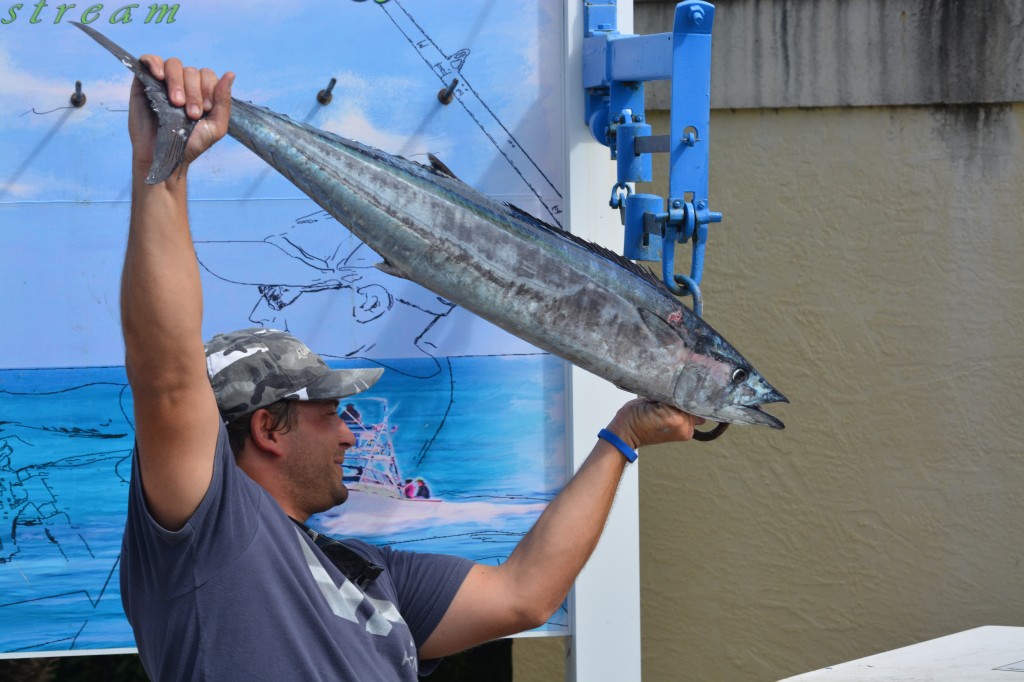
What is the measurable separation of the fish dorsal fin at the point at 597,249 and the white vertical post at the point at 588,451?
3.31 feet

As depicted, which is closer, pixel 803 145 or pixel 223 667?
pixel 223 667

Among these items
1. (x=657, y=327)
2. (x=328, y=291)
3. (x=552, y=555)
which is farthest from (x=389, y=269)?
(x=328, y=291)

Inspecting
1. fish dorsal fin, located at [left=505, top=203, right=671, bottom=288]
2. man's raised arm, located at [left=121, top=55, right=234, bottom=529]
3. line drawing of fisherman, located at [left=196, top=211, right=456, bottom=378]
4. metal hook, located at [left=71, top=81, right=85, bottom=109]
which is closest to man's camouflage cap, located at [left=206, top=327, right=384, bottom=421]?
man's raised arm, located at [left=121, top=55, right=234, bottom=529]

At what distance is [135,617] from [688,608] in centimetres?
253

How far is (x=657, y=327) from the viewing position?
1.92 m

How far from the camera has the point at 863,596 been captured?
384cm

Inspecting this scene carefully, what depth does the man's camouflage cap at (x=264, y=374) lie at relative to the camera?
187 cm

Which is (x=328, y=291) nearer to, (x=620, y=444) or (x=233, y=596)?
(x=620, y=444)

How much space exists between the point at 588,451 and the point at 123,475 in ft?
4.06

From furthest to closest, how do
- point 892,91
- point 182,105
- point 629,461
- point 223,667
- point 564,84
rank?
point 892,91 → point 564,84 → point 629,461 → point 223,667 → point 182,105

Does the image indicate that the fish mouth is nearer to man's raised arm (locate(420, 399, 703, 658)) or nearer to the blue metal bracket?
man's raised arm (locate(420, 399, 703, 658))

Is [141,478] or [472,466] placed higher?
[141,478]

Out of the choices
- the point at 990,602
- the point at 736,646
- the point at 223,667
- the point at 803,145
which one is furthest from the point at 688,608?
the point at 223,667

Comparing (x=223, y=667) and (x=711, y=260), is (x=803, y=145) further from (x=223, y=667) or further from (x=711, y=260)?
(x=223, y=667)
